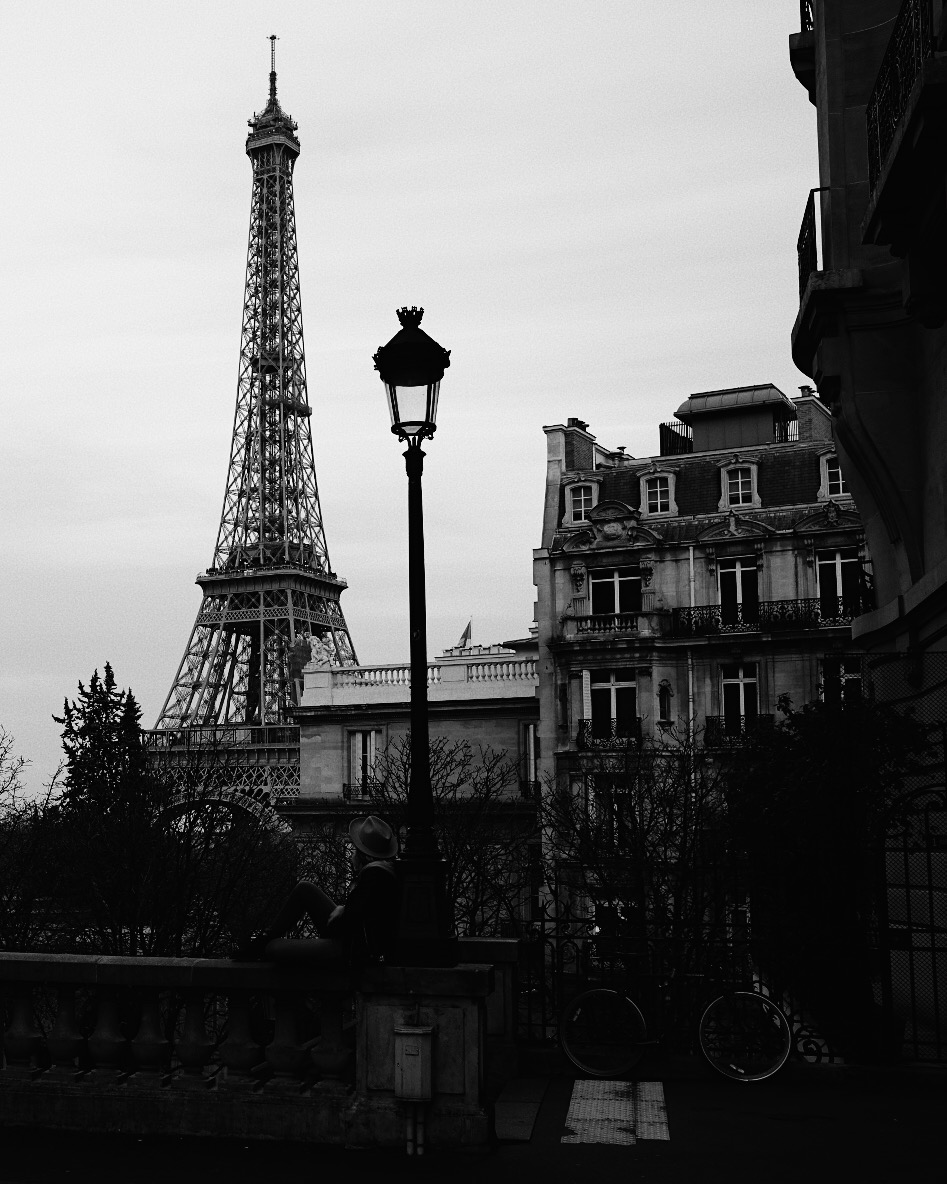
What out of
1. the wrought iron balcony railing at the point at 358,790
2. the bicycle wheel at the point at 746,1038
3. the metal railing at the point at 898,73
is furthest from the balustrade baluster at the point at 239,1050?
the wrought iron balcony railing at the point at 358,790

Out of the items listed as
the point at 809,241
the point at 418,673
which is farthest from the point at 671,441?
the point at 418,673

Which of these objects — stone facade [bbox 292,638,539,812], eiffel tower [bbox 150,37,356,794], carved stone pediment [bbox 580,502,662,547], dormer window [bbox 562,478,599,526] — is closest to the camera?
carved stone pediment [bbox 580,502,662,547]

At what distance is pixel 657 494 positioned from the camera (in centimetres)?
4666

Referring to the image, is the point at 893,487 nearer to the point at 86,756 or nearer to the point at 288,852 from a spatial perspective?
the point at 288,852

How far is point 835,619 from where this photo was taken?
1656 inches

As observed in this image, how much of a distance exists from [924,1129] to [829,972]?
3.80 metres

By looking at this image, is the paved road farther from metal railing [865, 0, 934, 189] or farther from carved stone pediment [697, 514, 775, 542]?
carved stone pediment [697, 514, 775, 542]

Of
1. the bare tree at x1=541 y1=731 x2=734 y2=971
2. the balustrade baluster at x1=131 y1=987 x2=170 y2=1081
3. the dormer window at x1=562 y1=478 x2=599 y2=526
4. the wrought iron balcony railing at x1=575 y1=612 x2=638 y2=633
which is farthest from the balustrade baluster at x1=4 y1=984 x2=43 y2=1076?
the dormer window at x1=562 y1=478 x2=599 y2=526

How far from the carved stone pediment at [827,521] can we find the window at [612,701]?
24.0 ft

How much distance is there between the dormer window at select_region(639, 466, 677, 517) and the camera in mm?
46244

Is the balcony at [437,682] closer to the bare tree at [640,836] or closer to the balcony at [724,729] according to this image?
the bare tree at [640,836]

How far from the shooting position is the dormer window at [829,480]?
4391 centimetres

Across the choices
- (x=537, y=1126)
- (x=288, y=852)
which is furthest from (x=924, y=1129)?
(x=288, y=852)

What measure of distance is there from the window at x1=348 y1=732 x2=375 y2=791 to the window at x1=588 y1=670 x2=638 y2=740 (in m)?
11.8
